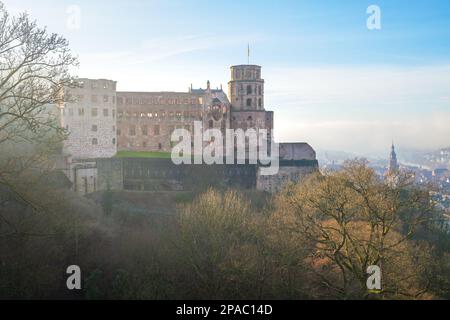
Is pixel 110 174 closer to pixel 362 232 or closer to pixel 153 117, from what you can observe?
pixel 153 117

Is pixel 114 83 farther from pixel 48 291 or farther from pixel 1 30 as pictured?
pixel 1 30

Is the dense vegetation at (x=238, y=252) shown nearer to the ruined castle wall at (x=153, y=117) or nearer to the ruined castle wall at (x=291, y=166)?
the ruined castle wall at (x=291, y=166)

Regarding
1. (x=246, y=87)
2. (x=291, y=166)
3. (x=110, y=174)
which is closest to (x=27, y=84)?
(x=110, y=174)

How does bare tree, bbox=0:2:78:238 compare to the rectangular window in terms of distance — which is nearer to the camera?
bare tree, bbox=0:2:78:238

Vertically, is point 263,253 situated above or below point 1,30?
below

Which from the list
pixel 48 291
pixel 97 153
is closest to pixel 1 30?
pixel 48 291

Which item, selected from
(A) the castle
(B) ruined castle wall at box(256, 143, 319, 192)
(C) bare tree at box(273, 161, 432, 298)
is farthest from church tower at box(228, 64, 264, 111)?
(C) bare tree at box(273, 161, 432, 298)

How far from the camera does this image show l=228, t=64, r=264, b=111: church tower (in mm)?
56156

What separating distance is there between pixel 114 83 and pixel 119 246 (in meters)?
27.0

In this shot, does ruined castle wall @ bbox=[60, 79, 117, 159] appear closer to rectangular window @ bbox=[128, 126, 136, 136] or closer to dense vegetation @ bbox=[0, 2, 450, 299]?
rectangular window @ bbox=[128, 126, 136, 136]

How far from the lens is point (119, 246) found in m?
24.1

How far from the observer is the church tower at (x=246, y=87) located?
184 ft

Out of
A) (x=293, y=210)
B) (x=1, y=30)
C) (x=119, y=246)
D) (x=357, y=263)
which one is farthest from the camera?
(x=119, y=246)

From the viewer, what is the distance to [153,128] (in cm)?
5778
